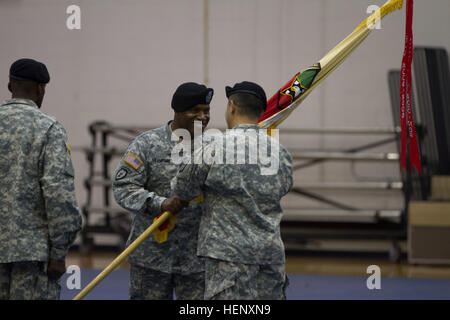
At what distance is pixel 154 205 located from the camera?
2777mm

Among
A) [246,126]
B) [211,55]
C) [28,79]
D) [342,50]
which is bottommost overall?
A: [246,126]

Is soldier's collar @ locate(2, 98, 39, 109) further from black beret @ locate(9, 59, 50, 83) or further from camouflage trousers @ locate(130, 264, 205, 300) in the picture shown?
camouflage trousers @ locate(130, 264, 205, 300)

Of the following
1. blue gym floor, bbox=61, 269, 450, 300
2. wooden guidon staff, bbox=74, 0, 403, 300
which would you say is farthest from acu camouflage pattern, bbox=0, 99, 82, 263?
blue gym floor, bbox=61, 269, 450, 300

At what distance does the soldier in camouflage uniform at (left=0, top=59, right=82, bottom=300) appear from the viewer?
252 centimetres

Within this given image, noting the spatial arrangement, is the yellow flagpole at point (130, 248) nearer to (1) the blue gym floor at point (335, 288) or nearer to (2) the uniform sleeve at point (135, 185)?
(2) the uniform sleeve at point (135, 185)

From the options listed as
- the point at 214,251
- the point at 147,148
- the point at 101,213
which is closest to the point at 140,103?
the point at 101,213

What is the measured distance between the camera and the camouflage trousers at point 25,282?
2.51 metres

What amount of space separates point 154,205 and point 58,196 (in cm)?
46

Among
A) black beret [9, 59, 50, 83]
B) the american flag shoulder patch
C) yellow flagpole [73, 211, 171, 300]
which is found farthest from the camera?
the american flag shoulder patch

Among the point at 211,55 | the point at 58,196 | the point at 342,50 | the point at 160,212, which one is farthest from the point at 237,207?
the point at 211,55

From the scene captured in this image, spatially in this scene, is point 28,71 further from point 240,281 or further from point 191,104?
point 240,281

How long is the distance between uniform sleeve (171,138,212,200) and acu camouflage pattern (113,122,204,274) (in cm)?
31

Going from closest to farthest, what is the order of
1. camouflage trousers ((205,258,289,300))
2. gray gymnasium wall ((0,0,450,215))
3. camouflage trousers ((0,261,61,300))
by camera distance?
camouflage trousers ((205,258,289,300))
camouflage trousers ((0,261,61,300))
gray gymnasium wall ((0,0,450,215))

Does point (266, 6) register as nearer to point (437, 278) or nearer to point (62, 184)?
point (437, 278)
